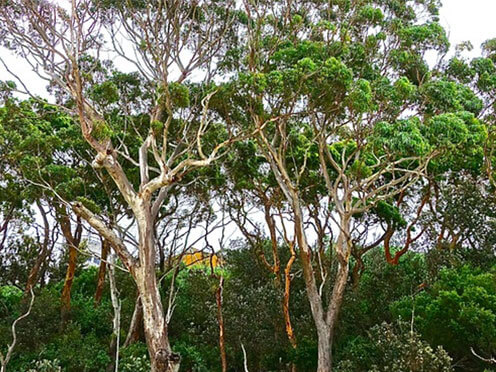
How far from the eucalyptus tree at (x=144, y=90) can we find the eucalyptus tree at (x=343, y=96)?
0.96 meters

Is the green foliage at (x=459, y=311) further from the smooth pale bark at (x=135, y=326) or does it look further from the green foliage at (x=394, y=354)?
the smooth pale bark at (x=135, y=326)

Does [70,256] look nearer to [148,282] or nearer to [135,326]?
[135,326]

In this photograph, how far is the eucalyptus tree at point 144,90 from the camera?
916 centimetres

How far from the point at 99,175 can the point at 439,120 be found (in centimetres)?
809

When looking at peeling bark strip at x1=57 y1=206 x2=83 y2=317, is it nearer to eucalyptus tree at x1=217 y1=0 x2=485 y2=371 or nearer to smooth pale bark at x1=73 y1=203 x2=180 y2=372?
smooth pale bark at x1=73 y1=203 x2=180 y2=372

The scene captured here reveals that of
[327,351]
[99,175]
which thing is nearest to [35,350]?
[99,175]

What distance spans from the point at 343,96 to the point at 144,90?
17.1ft

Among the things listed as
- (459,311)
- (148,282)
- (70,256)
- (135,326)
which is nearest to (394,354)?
(459,311)

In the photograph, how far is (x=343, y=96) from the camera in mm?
10156

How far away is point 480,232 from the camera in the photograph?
503 inches

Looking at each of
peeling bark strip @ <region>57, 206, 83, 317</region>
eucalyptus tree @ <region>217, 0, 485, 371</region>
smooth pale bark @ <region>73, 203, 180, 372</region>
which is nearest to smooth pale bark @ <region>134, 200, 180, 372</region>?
smooth pale bark @ <region>73, 203, 180, 372</region>

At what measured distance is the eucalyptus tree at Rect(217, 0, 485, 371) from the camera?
9656mm

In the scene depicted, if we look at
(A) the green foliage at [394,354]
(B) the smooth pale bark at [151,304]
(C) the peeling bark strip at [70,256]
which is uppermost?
(C) the peeling bark strip at [70,256]

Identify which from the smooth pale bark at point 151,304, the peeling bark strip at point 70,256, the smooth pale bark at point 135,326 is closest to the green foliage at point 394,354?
the smooth pale bark at point 151,304
